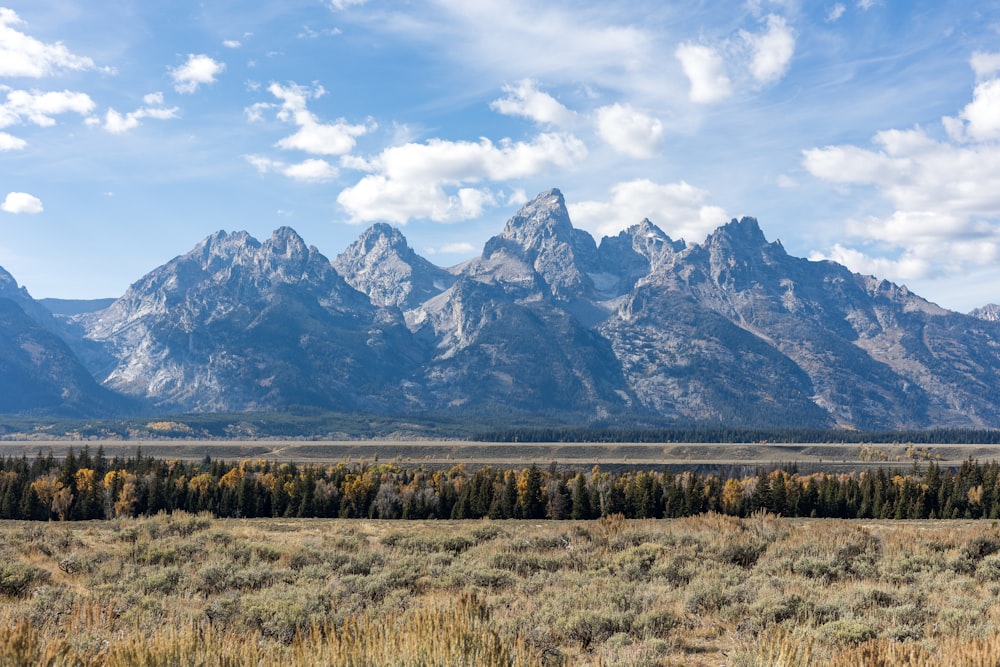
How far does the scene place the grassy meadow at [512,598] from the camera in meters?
10.1

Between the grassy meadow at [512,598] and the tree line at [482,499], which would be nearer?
the grassy meadow at [512,598]

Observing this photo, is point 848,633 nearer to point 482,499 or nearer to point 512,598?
point 512,598

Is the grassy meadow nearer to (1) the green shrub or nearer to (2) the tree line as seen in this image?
(1) the green shrub

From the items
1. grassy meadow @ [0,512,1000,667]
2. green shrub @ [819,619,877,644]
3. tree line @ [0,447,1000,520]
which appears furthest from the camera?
tree line @ [0,447,1000,520]

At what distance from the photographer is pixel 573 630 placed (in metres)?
16.2

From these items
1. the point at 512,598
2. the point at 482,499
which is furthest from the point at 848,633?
the point at 482,499

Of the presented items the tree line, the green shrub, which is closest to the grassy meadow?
the green shrub

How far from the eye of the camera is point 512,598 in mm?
20188

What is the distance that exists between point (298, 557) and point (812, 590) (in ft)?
58.9

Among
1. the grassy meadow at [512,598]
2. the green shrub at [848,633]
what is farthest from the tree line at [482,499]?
the green shrub at [848,633]

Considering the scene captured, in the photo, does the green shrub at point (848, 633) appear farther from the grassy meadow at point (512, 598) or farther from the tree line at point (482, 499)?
the tree line at point (482, 499)

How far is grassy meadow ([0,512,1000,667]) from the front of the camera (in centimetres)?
1013

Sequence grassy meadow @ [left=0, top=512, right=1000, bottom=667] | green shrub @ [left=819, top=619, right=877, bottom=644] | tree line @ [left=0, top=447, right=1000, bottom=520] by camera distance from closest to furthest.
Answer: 1. grassy meadow @ [left=0, top=512, right=1000, bottom=667]
2. green shrub @ [left=819, top=619, right=877, bottom=644]
3. tree line @ [left=0, top=447, right=1000, bottom=520]

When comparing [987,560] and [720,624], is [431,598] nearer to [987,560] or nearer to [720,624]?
[720,624]
